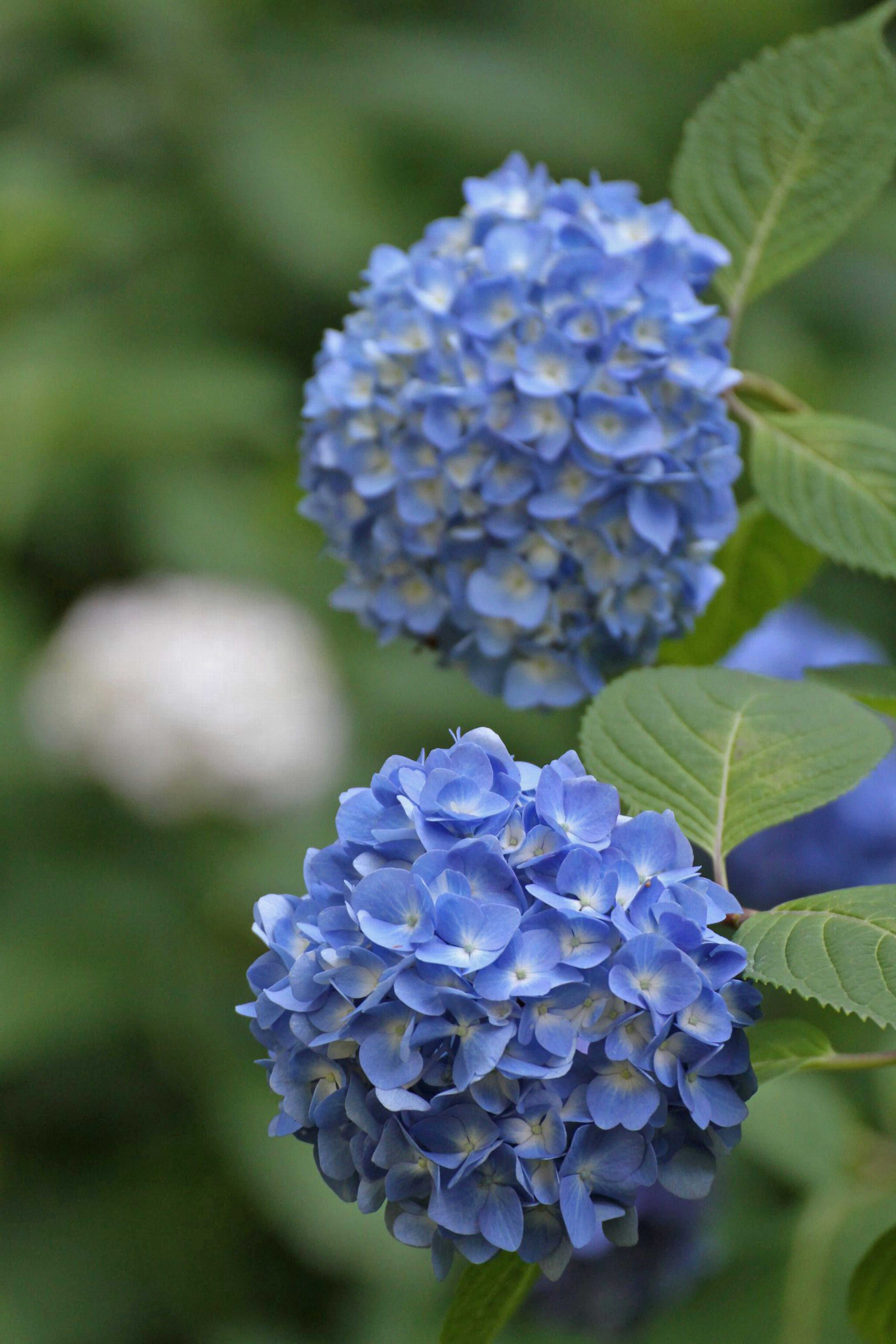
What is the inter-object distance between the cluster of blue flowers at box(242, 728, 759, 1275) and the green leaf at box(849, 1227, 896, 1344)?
0.28 metres

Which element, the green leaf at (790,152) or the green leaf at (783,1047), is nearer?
the green leaf at (783,1047)

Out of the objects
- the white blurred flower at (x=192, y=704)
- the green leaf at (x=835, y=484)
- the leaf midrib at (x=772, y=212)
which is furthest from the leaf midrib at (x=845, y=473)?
the white blurred flower at (x=192, y=704)

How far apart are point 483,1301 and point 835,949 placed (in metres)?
0.25

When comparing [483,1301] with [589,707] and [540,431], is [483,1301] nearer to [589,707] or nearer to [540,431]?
[589,707]

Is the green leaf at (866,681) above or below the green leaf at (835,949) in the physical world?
above

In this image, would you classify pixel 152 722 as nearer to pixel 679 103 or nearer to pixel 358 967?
pixel 679 103

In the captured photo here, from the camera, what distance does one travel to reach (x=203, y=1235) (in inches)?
94.8

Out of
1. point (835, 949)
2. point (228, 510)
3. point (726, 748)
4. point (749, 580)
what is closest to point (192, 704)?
point (228, 510)

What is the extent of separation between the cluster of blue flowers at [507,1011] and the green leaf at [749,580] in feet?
1.65

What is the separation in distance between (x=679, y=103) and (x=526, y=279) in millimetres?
2320

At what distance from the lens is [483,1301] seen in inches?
28.2

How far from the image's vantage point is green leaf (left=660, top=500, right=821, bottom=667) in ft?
3.62

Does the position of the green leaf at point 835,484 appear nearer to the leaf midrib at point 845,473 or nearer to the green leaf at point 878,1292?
the leaf midrib at point 845,473

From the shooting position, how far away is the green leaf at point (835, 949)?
604mm
